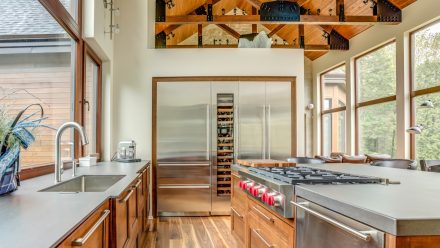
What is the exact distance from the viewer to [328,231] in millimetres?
1232

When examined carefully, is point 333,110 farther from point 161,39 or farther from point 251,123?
point 161,39

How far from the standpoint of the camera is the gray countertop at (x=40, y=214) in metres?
0.91

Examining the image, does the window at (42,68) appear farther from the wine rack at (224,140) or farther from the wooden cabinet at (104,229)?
the wine rack at (224,140)

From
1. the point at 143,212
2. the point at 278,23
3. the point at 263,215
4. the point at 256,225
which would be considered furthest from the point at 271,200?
the point at 278,23

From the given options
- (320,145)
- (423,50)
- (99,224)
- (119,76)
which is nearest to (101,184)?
(99,224)

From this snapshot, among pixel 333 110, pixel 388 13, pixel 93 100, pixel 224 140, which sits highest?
pixel 388 13

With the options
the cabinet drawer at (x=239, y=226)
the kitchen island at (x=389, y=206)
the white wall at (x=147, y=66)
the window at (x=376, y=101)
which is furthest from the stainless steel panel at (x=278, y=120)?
the kitchen island at (x=389, y=206)

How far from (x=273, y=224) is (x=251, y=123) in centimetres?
329

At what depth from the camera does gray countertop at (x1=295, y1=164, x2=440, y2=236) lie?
897 millimetres

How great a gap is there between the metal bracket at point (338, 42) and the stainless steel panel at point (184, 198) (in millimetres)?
4879

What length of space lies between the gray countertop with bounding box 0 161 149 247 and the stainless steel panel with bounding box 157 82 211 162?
3.13 metres

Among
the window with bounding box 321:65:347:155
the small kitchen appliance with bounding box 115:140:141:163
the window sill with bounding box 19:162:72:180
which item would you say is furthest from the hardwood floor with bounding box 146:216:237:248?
the window with bounding box 321:65:347:155

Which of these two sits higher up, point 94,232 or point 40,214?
point 40,214

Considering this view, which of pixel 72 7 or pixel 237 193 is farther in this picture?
pixel 72 7
